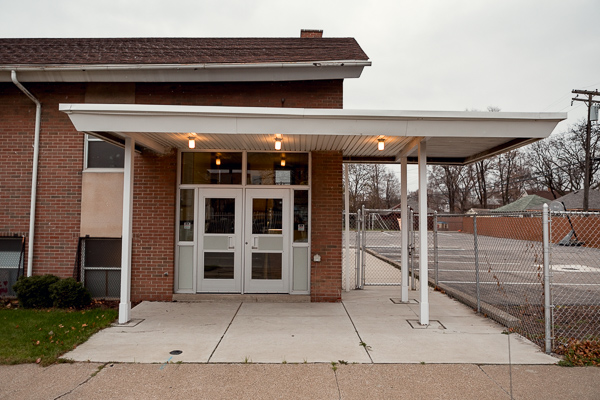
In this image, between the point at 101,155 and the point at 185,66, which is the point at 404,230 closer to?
the point at 185,66

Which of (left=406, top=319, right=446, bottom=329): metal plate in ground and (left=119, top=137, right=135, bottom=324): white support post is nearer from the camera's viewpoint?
(left=406, top=319, right=446, bottom=329): metal plate in ground

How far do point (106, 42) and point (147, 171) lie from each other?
414 cm

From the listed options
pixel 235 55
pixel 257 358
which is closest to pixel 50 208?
pixel 235 55

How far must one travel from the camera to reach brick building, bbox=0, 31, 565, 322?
309 inches

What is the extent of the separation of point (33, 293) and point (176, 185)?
10.9 ft

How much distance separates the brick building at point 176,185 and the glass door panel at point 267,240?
0.8 inches

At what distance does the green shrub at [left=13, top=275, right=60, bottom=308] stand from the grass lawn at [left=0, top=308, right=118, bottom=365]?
0.21 meters

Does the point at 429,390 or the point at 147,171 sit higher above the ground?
the point at 147,171

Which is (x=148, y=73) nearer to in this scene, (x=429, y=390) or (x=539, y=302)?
(x=429, y=390)

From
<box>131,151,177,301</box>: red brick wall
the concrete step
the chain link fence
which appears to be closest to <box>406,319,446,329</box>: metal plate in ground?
the chain link fence

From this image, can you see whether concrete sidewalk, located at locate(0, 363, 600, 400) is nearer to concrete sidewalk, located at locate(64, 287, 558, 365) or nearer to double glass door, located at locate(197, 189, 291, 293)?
concrete sidewalk, located at locate(64, 287, 558, 365)

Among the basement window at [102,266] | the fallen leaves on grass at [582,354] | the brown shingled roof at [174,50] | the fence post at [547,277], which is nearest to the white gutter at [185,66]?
the brown shingled roof at [174,50]

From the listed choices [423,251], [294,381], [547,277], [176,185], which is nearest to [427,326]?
[423,251]

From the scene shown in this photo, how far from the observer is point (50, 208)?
7.92 meters
